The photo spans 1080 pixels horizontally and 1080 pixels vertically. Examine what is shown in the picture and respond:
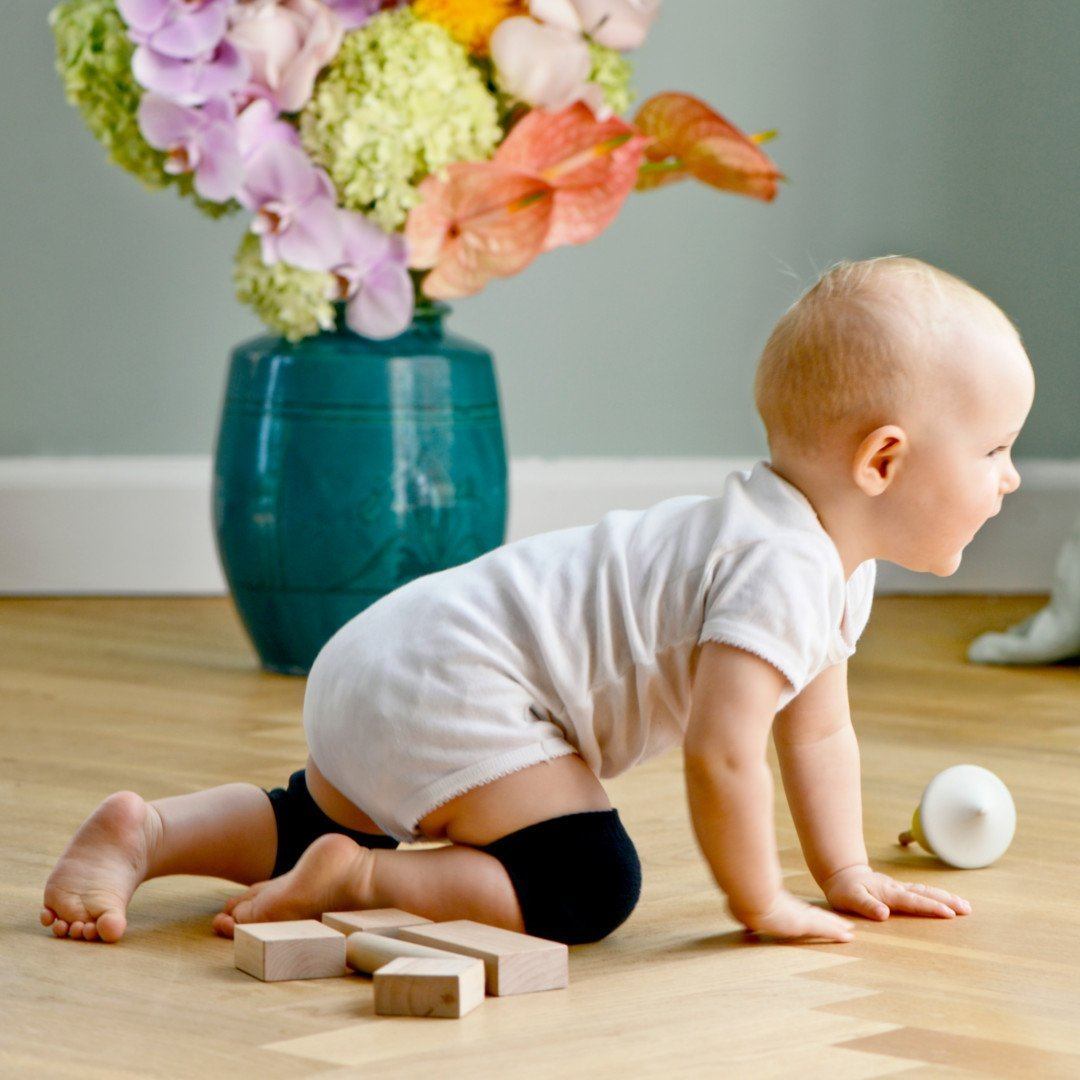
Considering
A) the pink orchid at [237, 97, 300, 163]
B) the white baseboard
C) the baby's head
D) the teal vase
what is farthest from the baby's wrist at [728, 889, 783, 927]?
the white baseboard

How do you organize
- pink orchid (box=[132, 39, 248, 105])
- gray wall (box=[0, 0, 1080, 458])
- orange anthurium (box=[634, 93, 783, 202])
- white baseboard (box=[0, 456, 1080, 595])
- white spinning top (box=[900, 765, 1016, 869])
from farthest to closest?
gray wall (box=[0, 0, 1080, 458]) → white baseboard (box=[0, 456, 1080, 595]) → orange anthurium (box=[634, 93, 783, 202]) → pink orchid (box=[132, 39, 248, 105]) → white spinning top (box=[900, 765, 1016, 869])

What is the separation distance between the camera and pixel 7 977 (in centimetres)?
92

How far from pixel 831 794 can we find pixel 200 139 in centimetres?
92

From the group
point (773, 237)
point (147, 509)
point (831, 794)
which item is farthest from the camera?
point (773, 237)

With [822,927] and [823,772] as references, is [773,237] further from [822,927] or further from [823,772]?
[822,927]

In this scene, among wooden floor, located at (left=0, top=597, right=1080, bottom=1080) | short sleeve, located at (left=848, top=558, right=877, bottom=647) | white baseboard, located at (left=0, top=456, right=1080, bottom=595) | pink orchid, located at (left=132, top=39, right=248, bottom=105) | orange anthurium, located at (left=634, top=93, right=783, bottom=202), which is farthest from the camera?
white baseboard, located at (left=0, top=456, right=1080, bottom=595)

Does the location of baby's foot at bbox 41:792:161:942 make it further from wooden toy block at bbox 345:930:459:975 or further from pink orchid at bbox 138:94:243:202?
pink orchid at bbox 138:94:243:202

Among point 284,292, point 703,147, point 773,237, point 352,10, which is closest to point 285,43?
point 352,10

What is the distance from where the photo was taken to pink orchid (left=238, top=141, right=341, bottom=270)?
1712 mm

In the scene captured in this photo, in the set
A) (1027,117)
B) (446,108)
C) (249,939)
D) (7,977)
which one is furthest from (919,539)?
(1027,117)

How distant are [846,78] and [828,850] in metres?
1.72

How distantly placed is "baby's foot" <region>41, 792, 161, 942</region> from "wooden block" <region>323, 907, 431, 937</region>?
120 millimetres

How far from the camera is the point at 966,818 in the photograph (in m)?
1.19

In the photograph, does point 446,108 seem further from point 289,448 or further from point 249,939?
point 249,939
